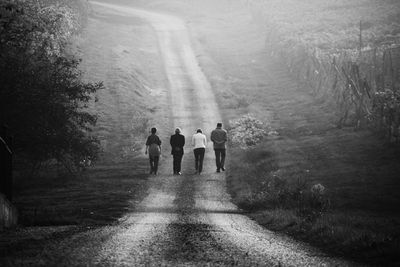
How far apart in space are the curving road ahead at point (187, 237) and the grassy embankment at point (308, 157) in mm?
767

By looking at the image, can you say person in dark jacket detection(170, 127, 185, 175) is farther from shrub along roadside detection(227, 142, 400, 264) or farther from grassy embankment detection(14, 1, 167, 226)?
shrub along roadside detection(227, 142, 400, 264)

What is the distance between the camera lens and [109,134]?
27.1 meters

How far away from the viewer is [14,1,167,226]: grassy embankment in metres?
14.6

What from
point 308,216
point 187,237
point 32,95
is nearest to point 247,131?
point 32,95

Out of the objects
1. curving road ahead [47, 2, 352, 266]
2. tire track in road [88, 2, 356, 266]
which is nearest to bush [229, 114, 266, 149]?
tire track in road [88, 2, 356, 266]

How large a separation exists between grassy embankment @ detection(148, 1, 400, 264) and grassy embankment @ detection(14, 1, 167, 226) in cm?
424

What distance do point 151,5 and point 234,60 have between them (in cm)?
3135

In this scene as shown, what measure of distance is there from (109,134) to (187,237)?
17.4 meters

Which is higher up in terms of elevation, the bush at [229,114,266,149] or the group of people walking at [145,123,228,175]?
the bush at [229,114,266,149]

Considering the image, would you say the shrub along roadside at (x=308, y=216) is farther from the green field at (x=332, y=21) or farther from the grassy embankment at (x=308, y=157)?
the green field at (x=332, y=21)

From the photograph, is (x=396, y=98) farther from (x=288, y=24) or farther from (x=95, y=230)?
(x=288, y=24)

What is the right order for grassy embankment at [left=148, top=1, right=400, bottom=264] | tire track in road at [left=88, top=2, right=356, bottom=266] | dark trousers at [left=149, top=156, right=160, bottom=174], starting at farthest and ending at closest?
dark trousers at [left=149, top=156, right=160, bottom=174] < grassy embankment at [left=148, top=1, right=400, bottom=264] < tire track in road at [left=88, top=2, right=356, bottom=266]

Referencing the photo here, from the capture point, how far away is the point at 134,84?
3672 centimetres

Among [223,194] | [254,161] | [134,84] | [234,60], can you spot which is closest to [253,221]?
[223,194]
